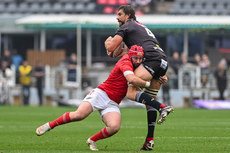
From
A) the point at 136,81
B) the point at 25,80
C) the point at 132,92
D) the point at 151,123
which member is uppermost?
the point at 136,81

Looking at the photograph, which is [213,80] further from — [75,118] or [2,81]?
[75,118]

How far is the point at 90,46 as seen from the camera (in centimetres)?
3183

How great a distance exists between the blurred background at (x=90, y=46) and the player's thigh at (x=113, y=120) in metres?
15.1

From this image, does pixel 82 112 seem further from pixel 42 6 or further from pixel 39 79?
pixel 42 6

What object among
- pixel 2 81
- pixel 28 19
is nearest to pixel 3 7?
pixel 28 19

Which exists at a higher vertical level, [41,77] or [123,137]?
[123,137]

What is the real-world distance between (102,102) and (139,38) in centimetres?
104

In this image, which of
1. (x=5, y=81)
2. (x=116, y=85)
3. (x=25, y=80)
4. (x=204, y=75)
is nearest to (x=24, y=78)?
(x=25, y=80)

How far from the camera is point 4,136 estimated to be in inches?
450

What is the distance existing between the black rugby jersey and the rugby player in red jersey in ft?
0.71

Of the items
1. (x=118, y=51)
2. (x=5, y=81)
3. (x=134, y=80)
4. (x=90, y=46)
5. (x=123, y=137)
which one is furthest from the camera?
(x=90, y=46)

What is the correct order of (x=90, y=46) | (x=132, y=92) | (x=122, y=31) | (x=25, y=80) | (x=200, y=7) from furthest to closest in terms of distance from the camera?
(x=200, y=7)
(x=90, y=46)
(x=25, y=80)
(x=122, y=31)
(x=132, y=92)

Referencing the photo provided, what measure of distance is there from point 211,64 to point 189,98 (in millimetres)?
6489

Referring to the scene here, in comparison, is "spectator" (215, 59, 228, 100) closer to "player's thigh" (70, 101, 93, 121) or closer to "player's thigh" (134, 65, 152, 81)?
"player's thigh" (134, 65, 152, 81)
